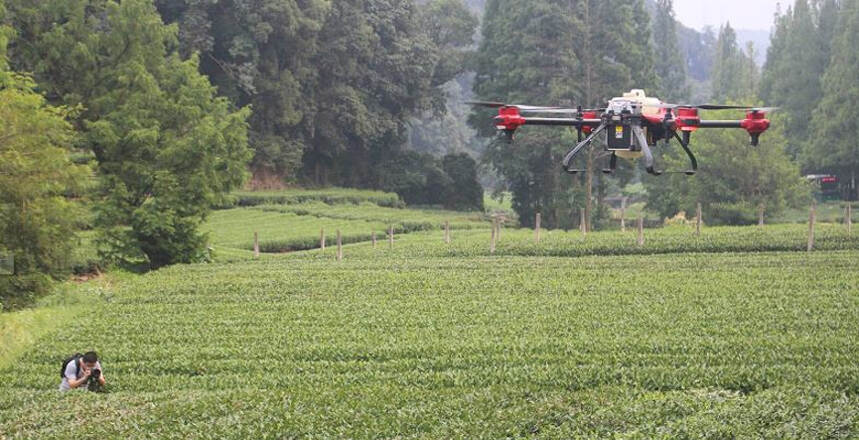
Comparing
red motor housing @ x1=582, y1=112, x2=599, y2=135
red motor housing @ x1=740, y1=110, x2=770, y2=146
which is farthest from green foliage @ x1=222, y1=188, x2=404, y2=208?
red motor housing @ x1=740, y1=110, x2=770, y2=146

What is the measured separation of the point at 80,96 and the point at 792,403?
3348 cm

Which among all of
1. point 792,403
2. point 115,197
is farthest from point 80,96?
point 792,403

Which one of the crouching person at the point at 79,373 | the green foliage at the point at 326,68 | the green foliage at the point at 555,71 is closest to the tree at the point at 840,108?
the green foliage at the point at 555,71

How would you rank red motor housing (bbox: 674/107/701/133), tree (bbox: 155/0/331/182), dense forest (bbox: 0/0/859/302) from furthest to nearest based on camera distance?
tree (bbox: 155/0/331/182), dense forest (bbox: 0/0/859/302), red motor housing (bbox: 674/107/701/133)

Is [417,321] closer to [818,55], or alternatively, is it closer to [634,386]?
[634,386]

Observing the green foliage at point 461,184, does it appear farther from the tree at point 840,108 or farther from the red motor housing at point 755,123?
the red motor housing at point 755,123

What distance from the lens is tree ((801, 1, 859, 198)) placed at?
62781mm

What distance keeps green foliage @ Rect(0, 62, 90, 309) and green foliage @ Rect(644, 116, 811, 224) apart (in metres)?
33.5

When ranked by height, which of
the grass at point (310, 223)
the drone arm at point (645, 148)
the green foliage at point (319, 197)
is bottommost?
the grass at point (310, 223)

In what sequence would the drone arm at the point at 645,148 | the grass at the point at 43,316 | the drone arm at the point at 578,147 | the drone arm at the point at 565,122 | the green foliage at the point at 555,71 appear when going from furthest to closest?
1. the green foliage at the point at 555,71
2. the grass at the point at 43,316
3. the drone arm at the point at 565,122
4. the drone arm at the point at 578,147
5. the drone arm at the point at 645,148

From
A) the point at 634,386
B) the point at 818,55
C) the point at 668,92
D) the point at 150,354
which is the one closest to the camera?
the point at 634,386

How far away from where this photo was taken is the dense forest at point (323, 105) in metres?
37.8

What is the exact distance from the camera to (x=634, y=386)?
59.9ft

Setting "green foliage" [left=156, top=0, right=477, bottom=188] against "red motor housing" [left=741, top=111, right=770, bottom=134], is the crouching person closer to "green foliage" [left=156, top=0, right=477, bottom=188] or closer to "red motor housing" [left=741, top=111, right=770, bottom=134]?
"red motor housing" [left=741, top=111, right=770, bottom=134]
